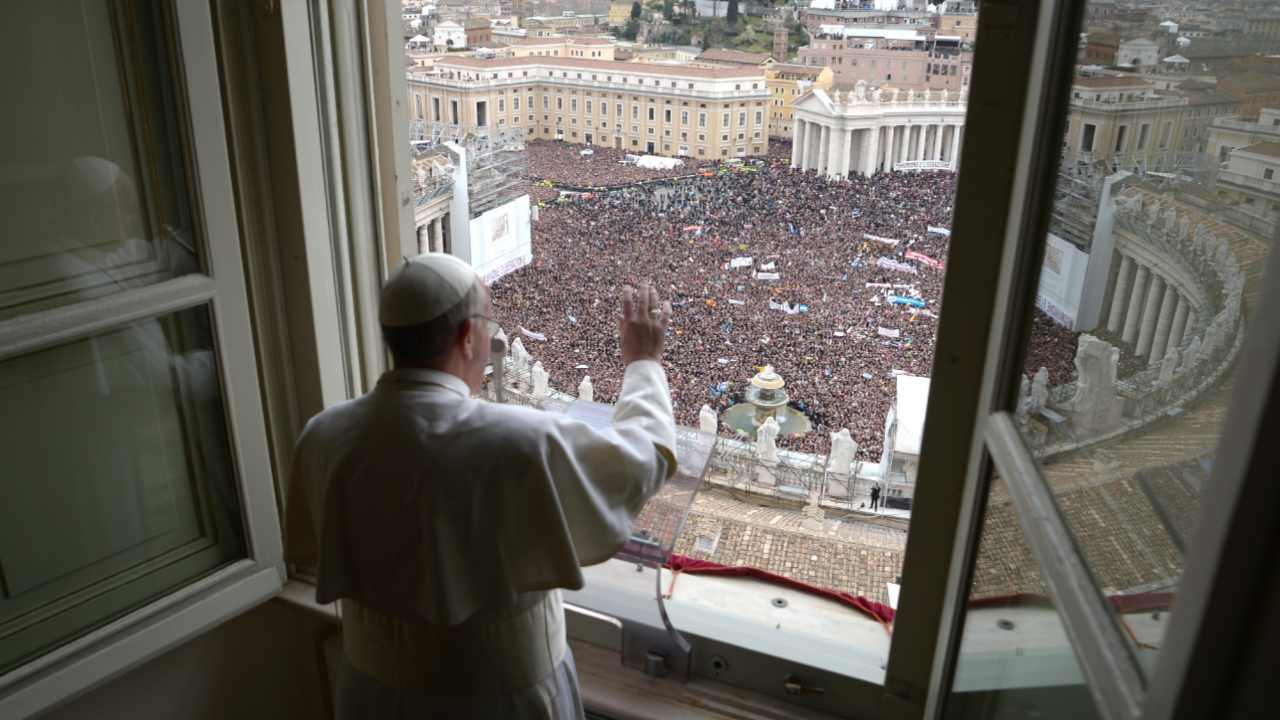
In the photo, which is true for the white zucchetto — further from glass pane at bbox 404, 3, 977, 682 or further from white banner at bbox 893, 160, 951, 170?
white banner at bbox 893, 160, 951, 170

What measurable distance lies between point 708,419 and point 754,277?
0.23m

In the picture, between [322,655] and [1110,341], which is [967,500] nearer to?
[1110,341]

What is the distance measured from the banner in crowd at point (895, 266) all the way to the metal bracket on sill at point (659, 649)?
549mm

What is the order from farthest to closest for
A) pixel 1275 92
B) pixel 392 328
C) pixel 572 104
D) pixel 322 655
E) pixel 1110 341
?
pixel 322 655
pixel 572 104
pixel 392 328
pixel 1110 341
pixel 1275 92

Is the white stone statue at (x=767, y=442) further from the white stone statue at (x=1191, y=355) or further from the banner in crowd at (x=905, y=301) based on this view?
the white stone statue at (x=1191, y=355)

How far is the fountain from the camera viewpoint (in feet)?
→ 4.33

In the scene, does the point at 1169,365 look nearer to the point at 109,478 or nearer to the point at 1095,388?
the point at 1095,388

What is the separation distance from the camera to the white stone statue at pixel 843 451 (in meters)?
1.33

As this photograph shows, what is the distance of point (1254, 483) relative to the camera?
38cm

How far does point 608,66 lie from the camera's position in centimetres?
132

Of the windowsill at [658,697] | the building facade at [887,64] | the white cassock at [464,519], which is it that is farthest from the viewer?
the windowsill at [658,697]

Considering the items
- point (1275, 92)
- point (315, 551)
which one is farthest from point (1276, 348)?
point (315, 551)

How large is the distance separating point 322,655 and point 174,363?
60cm

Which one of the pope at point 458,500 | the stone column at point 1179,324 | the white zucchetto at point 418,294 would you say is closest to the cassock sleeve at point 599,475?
the pope at point 458,500
